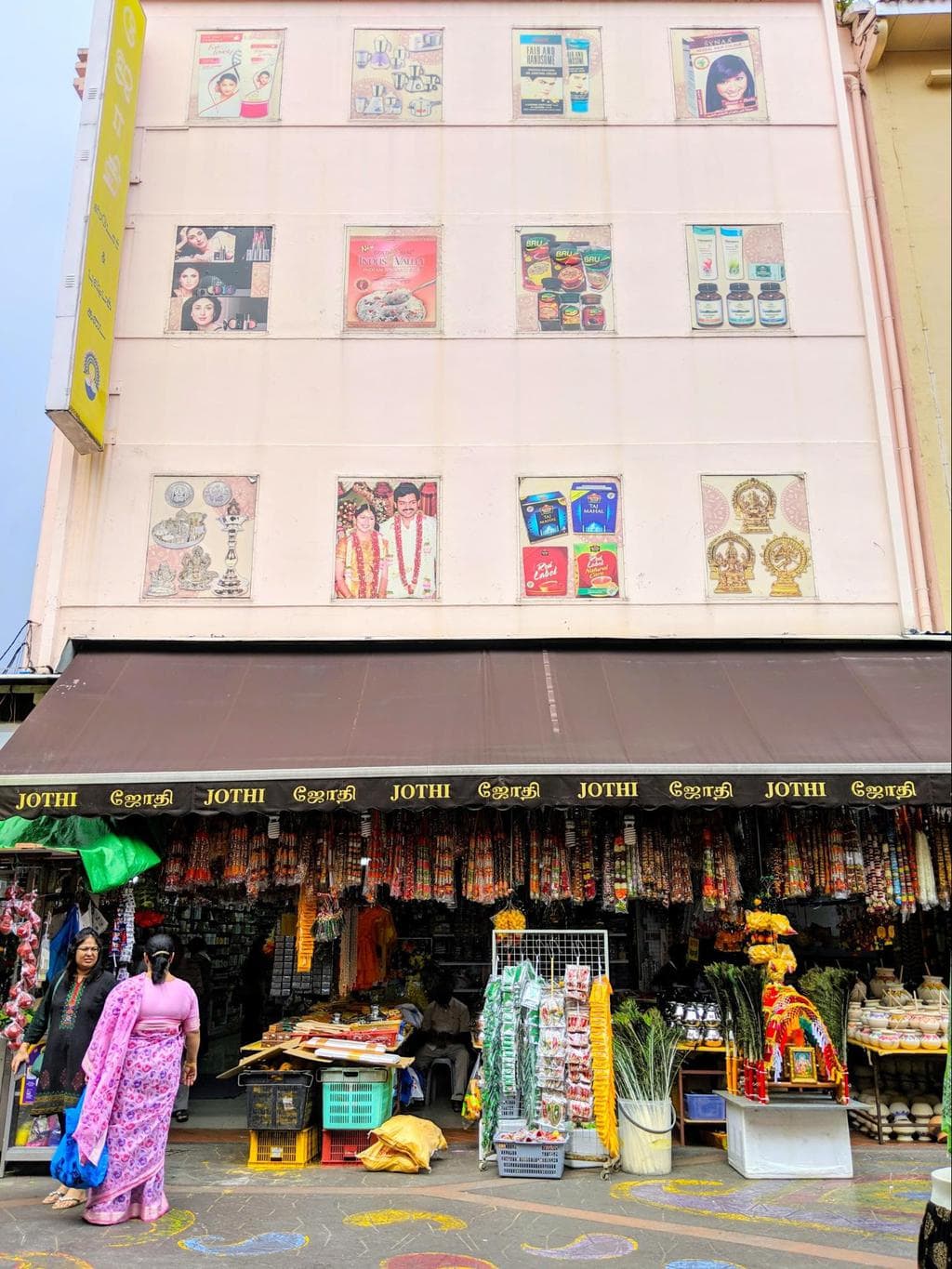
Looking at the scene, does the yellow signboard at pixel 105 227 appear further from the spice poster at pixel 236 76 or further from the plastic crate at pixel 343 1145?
the plastic crate at pixel 343 1145

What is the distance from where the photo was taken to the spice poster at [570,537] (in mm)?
10195

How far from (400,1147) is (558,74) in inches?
488

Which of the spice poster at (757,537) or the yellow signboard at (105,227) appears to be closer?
the yellow signboard at (105,227)

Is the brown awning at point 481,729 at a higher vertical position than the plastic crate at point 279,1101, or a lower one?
higher

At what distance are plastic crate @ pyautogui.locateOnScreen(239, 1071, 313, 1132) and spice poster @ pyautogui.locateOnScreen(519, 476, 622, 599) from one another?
17.2 feet

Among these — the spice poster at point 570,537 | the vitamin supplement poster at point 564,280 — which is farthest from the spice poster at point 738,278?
the spice poster at point 570,537

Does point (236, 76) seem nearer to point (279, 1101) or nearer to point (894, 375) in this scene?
point (894, 375)

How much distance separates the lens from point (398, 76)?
12.0 metres

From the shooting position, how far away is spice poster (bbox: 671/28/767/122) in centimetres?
1186

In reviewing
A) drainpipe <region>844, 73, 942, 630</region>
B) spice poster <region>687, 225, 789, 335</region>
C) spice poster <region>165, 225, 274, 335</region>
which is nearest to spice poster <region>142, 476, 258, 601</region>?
spice poster <region>165, 225, 274, 335</region>

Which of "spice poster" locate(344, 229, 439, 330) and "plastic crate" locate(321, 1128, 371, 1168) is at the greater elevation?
"spice poster" locate(344, 229, 439, 330)

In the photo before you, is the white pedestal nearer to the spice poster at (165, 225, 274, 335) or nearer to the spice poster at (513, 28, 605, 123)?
the spice poster at (165, 225, 274, 335)

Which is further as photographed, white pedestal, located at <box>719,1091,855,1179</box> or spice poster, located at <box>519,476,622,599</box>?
spice poster, located at <box>519,476,622,599</box>

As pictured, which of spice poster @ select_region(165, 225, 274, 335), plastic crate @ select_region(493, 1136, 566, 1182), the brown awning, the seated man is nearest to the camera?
plastic crate @ select_region(493, 1136, 566, 1182)
